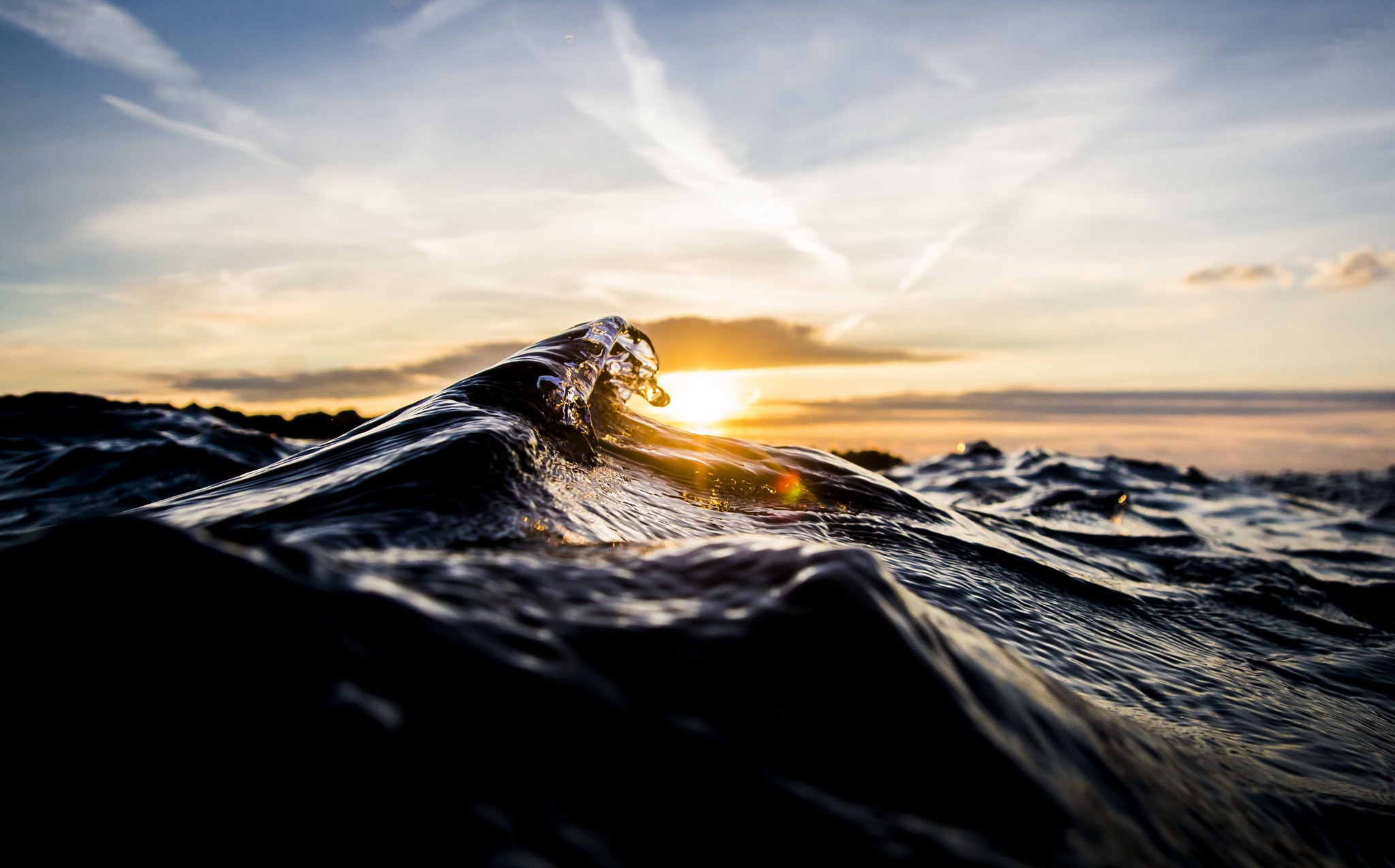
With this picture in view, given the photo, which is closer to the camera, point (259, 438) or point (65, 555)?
point (65, 555)

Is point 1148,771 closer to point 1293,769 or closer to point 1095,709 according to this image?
point 1095,709

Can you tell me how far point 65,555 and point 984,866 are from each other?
5.18ft

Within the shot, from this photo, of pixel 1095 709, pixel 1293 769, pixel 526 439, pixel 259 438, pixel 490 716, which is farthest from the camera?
pixel 259 438

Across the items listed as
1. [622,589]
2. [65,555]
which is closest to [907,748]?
[622,589]

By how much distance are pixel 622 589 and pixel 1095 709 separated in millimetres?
1386

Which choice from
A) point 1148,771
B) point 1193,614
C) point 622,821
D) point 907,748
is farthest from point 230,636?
point 1193,614

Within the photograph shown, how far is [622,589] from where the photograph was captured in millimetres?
1590

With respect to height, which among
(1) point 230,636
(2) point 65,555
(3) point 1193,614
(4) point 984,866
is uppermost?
(2) point 65,555

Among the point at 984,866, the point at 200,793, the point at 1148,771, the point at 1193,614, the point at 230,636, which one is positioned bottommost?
the point at 1193,614

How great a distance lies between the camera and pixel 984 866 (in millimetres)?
1024

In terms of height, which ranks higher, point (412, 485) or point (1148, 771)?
point (412, 485)

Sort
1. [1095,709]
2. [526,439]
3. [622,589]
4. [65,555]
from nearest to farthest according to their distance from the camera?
1. [65,555]
2. [622,589]
3. [1095,709]
4. [526,439]

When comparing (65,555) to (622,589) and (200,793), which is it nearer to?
(200,793)

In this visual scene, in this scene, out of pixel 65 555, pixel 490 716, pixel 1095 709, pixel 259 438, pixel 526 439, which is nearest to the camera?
pixel 490 716
